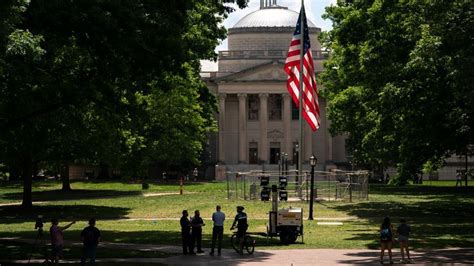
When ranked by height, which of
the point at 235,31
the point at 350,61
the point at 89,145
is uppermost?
the point at 235,31

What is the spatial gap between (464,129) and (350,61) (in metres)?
13.9

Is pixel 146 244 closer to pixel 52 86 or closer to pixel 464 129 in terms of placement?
pixel 52 86

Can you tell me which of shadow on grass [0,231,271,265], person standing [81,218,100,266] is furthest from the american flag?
person standing [81,218,100,266]

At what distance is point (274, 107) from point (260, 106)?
2.68 meters

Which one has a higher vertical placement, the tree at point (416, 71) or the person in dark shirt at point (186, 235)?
the tree at point (416, 71)

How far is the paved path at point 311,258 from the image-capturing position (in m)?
26.7

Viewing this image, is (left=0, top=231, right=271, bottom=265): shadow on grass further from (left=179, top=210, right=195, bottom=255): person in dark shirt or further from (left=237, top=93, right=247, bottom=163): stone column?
(left=237, top=93, right=247, bottom=163): stone column

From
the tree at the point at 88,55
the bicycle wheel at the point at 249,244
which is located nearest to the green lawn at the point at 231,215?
the bicycle wheel at the point at 249,244

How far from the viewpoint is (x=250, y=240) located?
96.7ft

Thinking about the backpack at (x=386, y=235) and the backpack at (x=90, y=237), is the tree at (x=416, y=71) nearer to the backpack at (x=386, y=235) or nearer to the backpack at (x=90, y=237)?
the backpack at (x=386, y=235)

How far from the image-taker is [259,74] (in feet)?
386

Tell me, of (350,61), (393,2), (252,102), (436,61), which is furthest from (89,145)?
(252,102)

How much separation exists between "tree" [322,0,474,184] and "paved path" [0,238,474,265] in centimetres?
611

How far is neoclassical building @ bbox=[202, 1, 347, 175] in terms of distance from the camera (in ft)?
385
